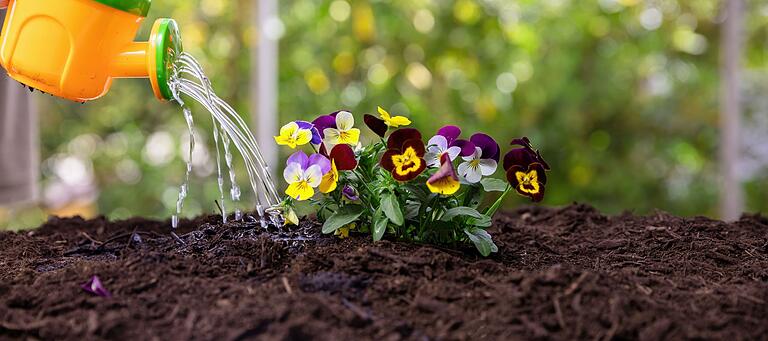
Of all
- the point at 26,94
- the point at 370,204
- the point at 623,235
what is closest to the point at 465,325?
the point at 370,204

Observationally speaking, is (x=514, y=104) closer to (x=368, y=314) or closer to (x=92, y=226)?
(x=92, y=226)

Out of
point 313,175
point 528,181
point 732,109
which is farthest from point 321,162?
point 732,109

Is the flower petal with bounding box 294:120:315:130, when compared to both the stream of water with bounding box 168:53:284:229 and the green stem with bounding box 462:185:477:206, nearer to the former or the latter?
the stream of water with bounding box 168:53:284:229

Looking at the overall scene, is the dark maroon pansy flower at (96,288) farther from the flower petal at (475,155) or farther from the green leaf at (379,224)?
the flower petal at (475,155)

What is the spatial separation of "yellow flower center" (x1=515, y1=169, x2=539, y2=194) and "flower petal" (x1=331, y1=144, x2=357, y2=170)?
0.86ft

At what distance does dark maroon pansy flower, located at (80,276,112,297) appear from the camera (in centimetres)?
100

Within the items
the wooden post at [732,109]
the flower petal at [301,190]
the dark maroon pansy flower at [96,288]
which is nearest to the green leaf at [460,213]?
the flower petal at [301,190]

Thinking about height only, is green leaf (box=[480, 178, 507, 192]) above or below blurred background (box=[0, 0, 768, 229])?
below

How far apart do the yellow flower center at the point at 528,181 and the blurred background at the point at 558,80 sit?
181cm

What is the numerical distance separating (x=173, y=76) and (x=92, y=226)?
1.58 feet

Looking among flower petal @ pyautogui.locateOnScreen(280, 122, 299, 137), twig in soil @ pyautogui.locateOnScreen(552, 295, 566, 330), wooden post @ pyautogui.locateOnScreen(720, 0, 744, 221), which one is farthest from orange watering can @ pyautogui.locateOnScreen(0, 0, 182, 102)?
wooden post @ pyautogui.locateOnScreen(720, 0, 744, 221)

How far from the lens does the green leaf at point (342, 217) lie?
47.5 inches

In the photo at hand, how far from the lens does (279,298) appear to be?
3.09 feet

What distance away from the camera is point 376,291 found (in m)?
1.00
